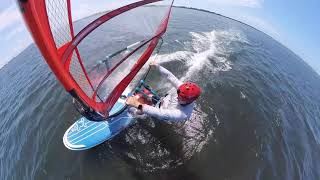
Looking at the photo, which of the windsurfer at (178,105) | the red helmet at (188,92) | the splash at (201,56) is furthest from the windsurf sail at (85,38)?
the splash at (201,56)

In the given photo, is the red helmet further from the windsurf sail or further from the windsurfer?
Answer: the windsurf sail

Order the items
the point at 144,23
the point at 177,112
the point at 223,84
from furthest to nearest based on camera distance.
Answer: the point at 223,84 < the point at 144,23 < the point at 177,112

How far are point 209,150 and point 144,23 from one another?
5841 mm

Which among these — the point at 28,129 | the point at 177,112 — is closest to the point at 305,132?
the point at 177,112

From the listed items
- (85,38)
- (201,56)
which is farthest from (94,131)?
(201,56)

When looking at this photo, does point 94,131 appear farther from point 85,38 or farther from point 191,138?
point 191,138

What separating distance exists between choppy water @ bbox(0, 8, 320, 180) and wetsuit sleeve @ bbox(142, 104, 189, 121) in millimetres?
2107

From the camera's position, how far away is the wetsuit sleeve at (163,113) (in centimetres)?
859

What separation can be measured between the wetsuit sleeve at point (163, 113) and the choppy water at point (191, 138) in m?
2.11

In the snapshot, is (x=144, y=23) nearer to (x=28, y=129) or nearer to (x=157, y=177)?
(x=157, y=177)

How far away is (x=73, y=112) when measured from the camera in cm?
1282

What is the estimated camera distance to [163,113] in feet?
28.5

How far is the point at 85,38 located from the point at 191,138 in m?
5.61

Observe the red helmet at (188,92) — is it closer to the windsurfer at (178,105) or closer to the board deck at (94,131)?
the windsurfer at (178,105)
